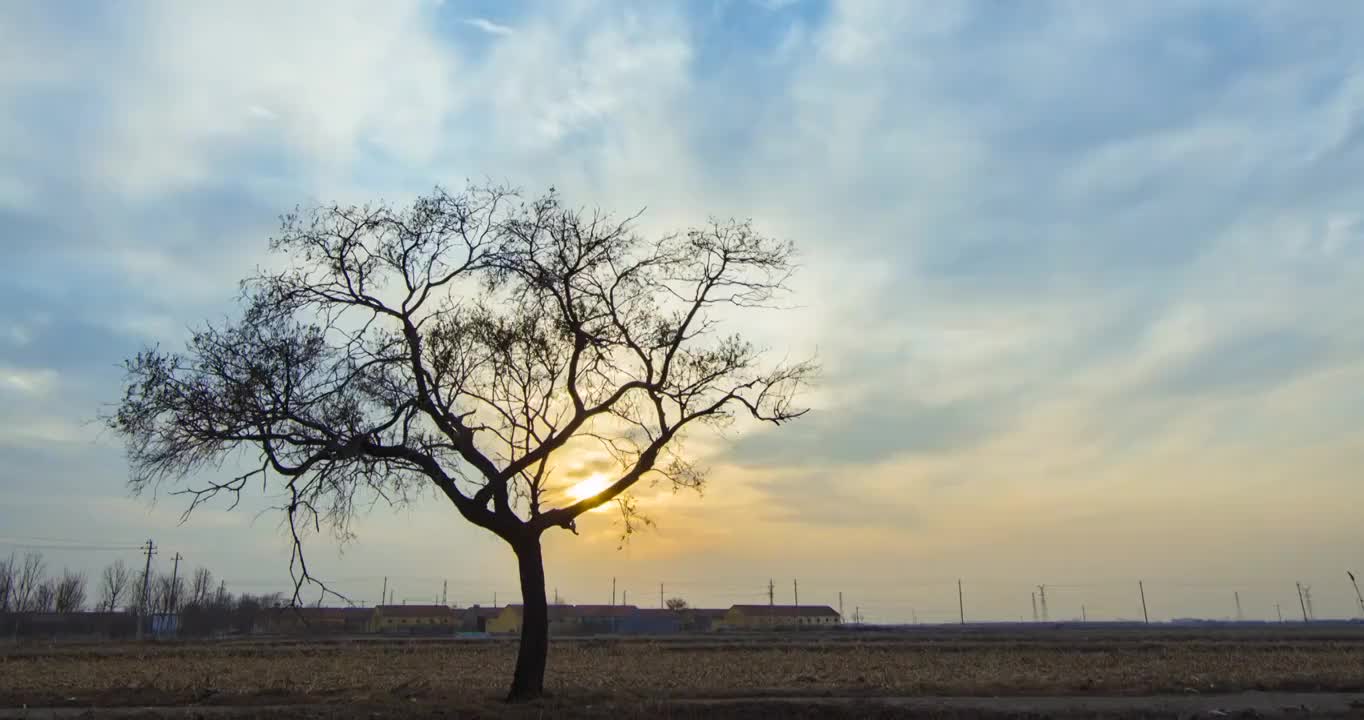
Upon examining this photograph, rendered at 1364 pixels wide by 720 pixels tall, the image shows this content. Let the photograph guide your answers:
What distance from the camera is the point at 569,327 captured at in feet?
69.8

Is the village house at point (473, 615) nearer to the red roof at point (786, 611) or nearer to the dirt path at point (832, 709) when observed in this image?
the red roof at point (786, 611)

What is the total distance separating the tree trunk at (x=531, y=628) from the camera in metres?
19.5

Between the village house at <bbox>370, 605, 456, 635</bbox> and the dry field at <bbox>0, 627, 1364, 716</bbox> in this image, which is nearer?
the dry field at <bbox>0, 627, 1364, 716</bbox>

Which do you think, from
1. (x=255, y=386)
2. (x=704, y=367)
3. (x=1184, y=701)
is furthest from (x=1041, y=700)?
(x=255, y=386)

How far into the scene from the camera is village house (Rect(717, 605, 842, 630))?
5974 inches

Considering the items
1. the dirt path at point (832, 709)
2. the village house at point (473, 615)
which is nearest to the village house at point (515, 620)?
the village house at point (473, 615)

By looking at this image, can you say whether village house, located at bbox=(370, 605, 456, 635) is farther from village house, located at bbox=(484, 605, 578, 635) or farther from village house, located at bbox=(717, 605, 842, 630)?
village house, located at bbox=(717, 605, 842, 630)

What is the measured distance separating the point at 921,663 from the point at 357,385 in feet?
91.9

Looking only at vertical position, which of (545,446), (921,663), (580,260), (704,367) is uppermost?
(580,260)

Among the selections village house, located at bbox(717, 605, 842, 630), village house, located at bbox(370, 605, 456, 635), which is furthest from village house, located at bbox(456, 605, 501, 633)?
village house, located at bbox(717, 605, 842, 630)

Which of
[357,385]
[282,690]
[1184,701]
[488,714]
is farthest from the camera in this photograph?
[282,690]

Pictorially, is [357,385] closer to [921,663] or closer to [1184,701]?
[1184,701]

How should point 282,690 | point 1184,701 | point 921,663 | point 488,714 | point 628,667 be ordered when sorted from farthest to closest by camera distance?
1. point 921,663
2. point 628,667
3. point 282,690
4. point 1184,701
5. point 488,714

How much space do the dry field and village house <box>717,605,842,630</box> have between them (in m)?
103
